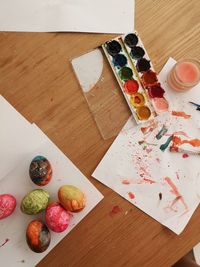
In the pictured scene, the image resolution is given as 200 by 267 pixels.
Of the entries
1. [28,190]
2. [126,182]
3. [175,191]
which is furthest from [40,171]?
[175,191]

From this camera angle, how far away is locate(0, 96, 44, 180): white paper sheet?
760 millimetres

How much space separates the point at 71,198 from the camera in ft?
2.37

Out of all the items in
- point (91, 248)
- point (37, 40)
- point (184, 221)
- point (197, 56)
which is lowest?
point (184, 221)

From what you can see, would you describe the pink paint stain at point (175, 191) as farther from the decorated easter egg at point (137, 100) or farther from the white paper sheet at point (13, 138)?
the white paper sheet at point (13, 138)

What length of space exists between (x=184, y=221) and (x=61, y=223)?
0.29 m

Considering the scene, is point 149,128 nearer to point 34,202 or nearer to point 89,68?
point 89,68

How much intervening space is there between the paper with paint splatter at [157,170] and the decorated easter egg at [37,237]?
168 millimetres

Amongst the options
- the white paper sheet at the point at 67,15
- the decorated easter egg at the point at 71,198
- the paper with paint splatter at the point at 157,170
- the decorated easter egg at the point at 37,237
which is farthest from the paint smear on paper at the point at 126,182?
the white paper sheet at the point at 67,15

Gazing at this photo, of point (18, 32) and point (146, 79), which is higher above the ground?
point (18, 32)

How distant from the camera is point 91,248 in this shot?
75cm

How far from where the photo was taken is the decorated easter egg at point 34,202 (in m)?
0.71

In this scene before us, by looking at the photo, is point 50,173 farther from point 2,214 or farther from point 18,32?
point 18,32

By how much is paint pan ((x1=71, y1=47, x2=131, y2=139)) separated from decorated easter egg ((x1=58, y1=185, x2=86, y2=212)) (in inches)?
5.7

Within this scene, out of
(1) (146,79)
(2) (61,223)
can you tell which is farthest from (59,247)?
(1) (146,79)
